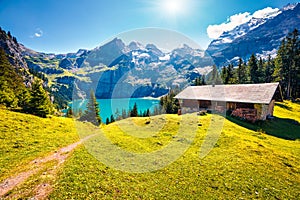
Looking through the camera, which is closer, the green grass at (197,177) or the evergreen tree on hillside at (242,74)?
the green grass at (197,177)

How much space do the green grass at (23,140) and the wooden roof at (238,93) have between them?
3036 centimetres

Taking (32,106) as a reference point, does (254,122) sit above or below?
below

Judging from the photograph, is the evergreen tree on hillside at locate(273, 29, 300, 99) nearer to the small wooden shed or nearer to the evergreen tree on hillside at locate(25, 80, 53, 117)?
the small wooden shed

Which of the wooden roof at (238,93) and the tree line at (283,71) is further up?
the tree line at (283,71)

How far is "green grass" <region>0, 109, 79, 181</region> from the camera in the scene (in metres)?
12.0

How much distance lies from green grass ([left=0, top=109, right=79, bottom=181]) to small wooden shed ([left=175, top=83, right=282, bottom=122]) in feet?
97.0

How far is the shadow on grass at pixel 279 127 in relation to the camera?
2373 centimetres

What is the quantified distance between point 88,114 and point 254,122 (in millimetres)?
49235

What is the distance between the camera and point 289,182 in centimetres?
1111

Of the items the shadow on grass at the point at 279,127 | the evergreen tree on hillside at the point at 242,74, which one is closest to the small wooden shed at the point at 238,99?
the shadow on grass at the point at 279,127

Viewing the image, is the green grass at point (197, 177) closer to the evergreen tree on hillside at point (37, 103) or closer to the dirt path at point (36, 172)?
the dirt path at point (36, 172)

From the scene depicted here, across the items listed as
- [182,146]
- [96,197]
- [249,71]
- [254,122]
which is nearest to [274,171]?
[182,146]

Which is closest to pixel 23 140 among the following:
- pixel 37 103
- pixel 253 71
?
pixel 37 103

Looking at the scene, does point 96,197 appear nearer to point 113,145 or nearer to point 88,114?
point 113,145
